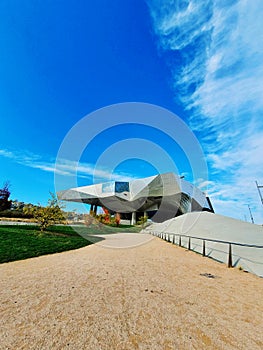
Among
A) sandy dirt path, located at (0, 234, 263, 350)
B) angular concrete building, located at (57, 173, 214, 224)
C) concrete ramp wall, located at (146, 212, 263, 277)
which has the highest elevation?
angular concrete building, located at (57, 173, 214, 224)

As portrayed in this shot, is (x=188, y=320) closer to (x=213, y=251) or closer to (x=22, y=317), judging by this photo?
(x=22, y=317)

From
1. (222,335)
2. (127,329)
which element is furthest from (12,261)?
(222,335)

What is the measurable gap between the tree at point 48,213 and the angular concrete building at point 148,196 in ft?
109

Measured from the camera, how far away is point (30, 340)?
2.06m

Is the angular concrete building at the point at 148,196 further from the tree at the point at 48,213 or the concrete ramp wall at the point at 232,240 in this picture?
the tree at the point at 48,213

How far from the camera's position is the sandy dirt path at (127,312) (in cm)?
212

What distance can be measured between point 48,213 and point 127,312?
39.8 ft

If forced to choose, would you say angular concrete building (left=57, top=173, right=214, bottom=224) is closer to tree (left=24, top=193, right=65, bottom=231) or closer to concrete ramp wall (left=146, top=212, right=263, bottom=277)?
concrete ramp wall (left=146, top=212, right=263, bottom=277)

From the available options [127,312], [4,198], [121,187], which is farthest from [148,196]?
[127,312]

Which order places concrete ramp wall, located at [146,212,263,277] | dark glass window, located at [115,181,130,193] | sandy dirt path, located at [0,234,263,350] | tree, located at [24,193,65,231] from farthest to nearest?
dark glass window, located at [115,181,130,193], tree, located at [24,193,65,231], concrete ramp wall, located at [146,212,263,277], sandy dirt path, located at [0,234,263,350]

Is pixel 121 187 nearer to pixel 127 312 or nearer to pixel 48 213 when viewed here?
pixel 48 213

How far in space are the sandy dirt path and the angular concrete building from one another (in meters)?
41.1

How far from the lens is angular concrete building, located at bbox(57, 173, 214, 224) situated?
154 ft

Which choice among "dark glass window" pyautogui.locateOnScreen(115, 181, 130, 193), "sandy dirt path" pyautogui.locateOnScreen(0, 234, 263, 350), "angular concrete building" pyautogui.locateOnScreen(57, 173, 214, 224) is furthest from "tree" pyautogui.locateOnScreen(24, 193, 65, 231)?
"dark glass window" pyautogui.locateOnScreen(115, 181, 130, 193)
